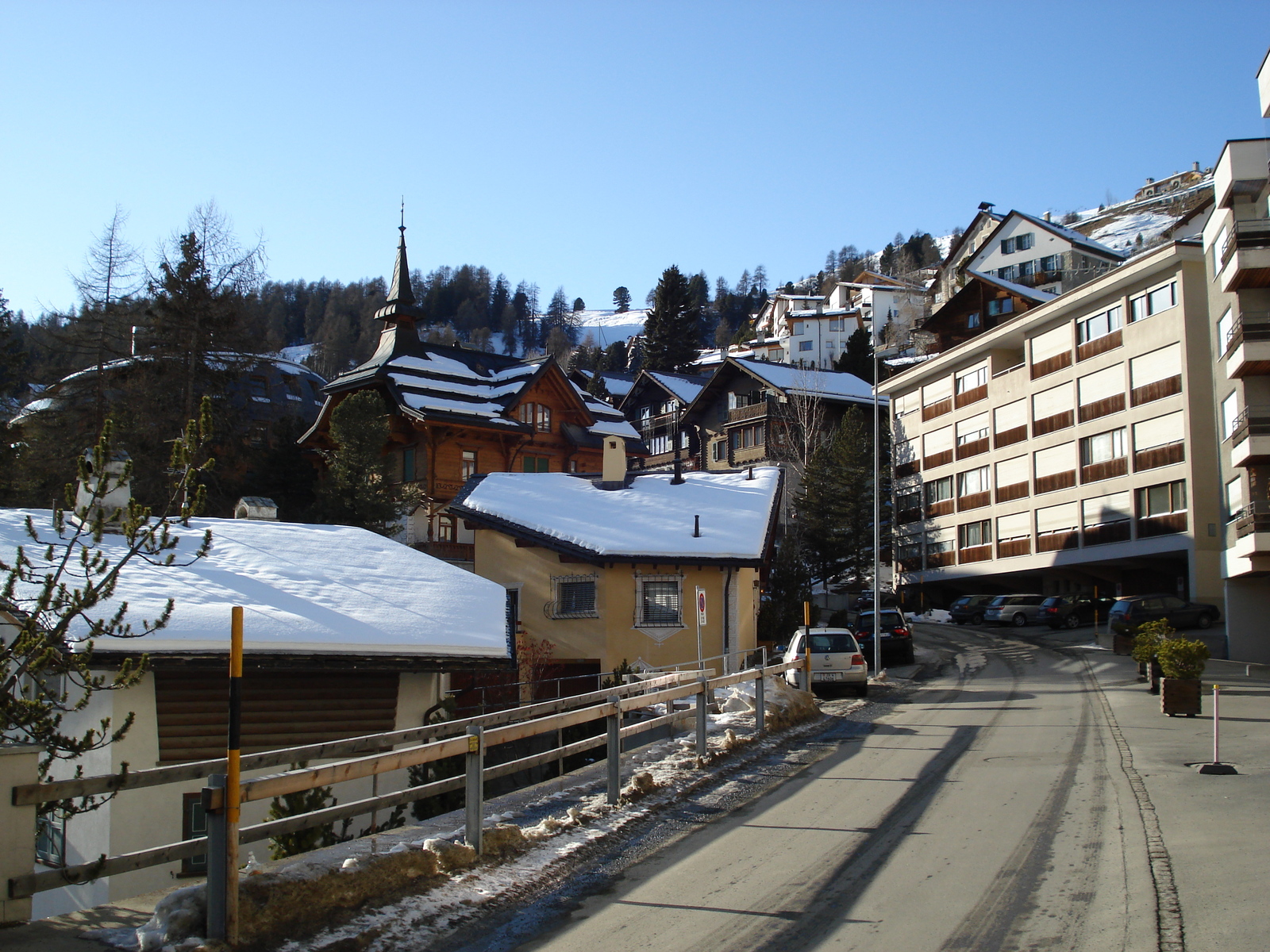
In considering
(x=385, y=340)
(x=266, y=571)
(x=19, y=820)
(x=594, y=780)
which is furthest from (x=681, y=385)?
(x=19, y=820)

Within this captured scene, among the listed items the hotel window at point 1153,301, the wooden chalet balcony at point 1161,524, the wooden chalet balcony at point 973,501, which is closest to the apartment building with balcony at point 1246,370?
the wooden chalet balcony at point 1161,524

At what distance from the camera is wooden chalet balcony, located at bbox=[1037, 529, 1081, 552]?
48031 mm

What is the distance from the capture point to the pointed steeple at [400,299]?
51.1 metres

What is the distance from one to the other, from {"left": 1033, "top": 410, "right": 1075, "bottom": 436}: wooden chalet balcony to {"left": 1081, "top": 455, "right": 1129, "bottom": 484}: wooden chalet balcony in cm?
243

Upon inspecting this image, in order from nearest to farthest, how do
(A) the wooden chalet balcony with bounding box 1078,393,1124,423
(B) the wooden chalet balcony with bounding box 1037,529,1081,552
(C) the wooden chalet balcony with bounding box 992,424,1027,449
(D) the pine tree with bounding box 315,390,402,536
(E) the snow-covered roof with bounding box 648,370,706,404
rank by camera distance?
(D) the pine tree with bounding box 315,390,402,536
(A) the wooden chalet balcony with bounding box 1078,393,1124,423
(B) the wooden chalet balcony with bounding box 1037,529,1081,552
(C) the wooden chalet balcony with bounding box 992,424,1027,449
(E) the snow-covered roof with bounding box 648,370,706,404

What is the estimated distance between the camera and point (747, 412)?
69062mm

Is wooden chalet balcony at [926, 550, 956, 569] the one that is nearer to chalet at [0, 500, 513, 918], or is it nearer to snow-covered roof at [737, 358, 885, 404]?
snow-covered roof at [737, 358, 885, 404]

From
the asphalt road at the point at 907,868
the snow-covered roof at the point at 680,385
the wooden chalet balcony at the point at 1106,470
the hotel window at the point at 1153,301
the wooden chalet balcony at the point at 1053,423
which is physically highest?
the snow-covered roof at the point at 680,385

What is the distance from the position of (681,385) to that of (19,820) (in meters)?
73.5

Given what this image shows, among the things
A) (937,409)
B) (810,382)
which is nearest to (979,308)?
(937,409)

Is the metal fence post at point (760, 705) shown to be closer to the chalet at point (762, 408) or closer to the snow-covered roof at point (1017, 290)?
the chalet at point (762, 408)

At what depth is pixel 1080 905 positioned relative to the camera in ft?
22.9

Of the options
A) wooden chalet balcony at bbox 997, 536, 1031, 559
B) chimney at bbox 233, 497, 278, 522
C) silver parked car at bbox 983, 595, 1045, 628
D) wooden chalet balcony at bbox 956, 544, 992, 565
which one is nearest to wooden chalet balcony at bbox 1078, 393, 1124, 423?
wooden chalet balcony at bbox 997, 536, 1031, 559

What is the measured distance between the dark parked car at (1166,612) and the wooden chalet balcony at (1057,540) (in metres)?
7.92
